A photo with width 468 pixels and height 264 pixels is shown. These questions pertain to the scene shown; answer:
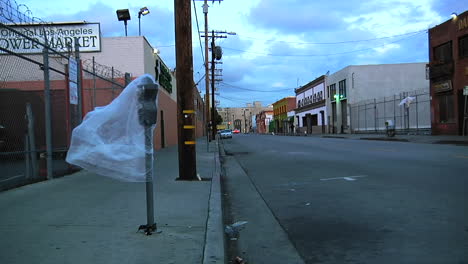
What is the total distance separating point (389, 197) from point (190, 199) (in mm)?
3458

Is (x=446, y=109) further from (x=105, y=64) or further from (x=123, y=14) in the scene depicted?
(x=105, y=64)

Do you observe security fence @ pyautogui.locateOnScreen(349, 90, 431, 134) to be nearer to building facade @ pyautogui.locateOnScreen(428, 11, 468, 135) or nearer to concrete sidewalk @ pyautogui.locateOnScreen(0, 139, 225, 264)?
building facade @ pyautogui.locateOnScreen(428, 11, 468, 135)

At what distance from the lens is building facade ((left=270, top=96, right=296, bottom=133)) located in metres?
90.6

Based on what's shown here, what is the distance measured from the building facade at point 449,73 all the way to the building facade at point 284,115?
51390 mm

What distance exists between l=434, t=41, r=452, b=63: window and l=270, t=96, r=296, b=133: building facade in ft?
169

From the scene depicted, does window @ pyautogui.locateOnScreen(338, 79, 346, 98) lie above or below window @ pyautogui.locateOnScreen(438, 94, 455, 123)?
above

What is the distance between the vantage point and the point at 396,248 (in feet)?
15.0

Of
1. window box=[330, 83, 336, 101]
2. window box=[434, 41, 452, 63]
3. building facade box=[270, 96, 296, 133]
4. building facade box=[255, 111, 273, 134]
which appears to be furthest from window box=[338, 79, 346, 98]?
building facade box=[255, 111, 273, 134]

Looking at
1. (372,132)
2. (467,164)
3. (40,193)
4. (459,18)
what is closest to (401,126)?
(372,132)

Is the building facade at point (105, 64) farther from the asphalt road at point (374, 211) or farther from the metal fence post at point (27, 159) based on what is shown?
the asphalt road at point (374, 211)

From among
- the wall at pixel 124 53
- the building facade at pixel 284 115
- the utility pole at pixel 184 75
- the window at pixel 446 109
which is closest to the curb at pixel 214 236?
the utility pole at pixel 184 75

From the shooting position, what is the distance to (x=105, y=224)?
510 cm

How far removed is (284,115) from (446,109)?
67326mm

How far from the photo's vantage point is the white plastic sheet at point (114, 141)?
4207mm
